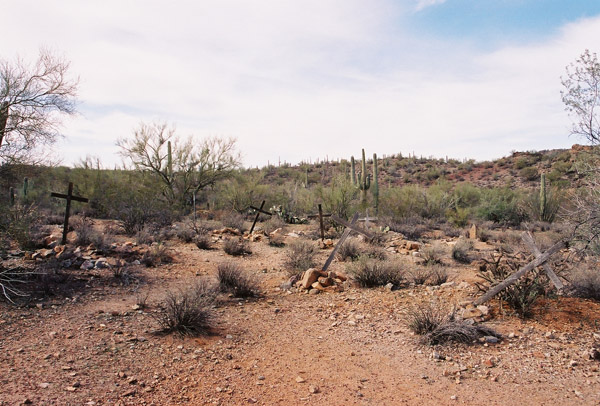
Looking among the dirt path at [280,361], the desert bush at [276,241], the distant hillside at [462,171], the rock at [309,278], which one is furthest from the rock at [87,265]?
the distant hillside at [462,171]

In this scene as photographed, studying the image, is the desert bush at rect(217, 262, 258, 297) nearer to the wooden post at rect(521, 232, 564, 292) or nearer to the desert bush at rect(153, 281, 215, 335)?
the desert bush at rect(153, 281, 215, 335)

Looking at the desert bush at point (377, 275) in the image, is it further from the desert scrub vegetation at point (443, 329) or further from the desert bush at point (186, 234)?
the desert bush at point (186, 234)

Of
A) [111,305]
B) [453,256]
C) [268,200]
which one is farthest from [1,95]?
[268,200]

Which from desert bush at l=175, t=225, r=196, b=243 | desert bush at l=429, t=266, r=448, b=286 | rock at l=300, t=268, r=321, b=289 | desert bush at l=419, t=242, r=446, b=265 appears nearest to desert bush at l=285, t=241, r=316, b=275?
rock at l=300, t=268, r=321, b=289

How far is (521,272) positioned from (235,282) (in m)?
5.67

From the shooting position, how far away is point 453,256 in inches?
537

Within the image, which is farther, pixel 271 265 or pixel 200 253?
pixel 200 253

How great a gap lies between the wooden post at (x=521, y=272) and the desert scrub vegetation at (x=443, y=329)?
37.4 inches

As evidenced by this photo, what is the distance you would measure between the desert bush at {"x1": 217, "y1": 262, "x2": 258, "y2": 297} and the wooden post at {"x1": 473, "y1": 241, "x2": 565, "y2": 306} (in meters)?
4.71

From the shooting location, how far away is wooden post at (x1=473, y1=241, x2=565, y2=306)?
21.5ft

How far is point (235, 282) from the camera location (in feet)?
29.5

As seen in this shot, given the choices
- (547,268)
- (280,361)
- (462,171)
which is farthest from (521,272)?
(462,171)

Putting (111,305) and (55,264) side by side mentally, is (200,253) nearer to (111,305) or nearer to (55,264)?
(55,264)

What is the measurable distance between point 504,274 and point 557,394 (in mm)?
3140
